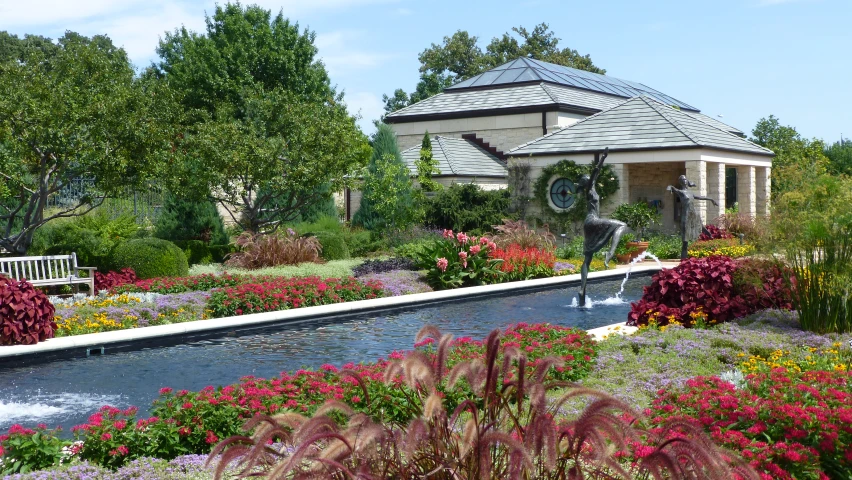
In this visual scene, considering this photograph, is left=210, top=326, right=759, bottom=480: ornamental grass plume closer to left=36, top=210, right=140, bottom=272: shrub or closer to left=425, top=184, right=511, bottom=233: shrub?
left=36, top=210, right=140, bottom=272: shrub

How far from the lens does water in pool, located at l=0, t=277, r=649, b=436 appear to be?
308 inches

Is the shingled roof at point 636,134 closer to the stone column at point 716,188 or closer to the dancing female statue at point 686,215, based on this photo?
the stone column at point 716,188

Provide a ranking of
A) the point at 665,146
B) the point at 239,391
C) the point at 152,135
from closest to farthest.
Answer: the point at 239,391 → the point at 152,135 → the point at 665,146

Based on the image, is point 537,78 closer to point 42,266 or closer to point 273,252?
point 273,252

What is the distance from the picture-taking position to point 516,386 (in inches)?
119

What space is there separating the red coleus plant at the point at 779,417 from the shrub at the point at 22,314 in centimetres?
745

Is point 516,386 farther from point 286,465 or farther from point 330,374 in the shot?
point 330,374

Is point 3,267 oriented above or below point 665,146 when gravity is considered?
below

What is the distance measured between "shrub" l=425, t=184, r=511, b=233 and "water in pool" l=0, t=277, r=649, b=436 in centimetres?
1117

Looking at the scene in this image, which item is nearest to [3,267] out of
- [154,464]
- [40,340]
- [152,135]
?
[152,135]

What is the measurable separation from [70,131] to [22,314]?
698 centimetres

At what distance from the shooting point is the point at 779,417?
16.6 feet

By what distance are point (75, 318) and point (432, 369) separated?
943cm

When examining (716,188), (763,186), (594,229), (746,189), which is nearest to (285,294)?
(594,229)
